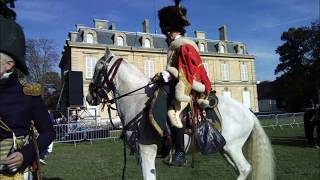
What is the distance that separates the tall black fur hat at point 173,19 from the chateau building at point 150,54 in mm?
34277

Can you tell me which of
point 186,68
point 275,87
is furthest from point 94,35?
point 186,68

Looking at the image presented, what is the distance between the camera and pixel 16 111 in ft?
8.52

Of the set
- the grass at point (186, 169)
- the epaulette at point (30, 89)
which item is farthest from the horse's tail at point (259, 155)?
the epaulette at point (30, 89)

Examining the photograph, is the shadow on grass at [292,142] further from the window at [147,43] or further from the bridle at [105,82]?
the window at [147,43]

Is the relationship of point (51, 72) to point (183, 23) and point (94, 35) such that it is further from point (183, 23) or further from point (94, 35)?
point (183, 23)

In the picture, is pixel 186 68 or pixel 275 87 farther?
pixel 275 87

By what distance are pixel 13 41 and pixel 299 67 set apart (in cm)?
5555

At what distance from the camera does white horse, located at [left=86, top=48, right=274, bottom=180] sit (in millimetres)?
5570

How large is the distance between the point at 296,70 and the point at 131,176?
49577mm

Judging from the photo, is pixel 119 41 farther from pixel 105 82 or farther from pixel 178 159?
pixel 178 159

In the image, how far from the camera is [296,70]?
5438cm

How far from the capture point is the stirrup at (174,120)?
5.40m

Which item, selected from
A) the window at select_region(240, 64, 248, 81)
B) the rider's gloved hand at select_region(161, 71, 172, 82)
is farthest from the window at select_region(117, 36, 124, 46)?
the rider's gloved hand at select_region(161, 71, 172, 82)

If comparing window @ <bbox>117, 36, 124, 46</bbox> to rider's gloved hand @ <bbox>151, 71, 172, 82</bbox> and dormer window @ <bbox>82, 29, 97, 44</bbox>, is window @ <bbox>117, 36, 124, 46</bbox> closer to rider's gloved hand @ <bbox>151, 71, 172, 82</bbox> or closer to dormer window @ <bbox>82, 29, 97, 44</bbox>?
dormer window @ <bbox>82, 29, 97, 44</bbox>
